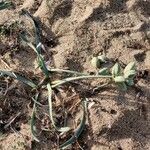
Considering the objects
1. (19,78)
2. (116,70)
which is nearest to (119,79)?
(116,70)

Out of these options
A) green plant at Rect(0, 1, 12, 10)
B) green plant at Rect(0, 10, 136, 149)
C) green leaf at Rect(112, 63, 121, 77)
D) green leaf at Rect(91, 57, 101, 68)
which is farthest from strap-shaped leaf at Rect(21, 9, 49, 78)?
green leaf at Rect(112, 63, 121, 77)

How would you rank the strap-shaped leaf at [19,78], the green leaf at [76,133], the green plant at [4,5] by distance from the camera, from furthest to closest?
the green plant at [4,5]
the strap-shaped leaf at [19,78]
the green leaf at [76,133]

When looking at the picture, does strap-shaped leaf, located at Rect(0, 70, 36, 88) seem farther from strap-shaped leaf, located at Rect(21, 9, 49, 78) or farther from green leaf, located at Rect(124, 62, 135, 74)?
green leaf, located at Rect(124, 62, 135, 74)

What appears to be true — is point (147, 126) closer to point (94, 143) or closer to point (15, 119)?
point (94, 143)

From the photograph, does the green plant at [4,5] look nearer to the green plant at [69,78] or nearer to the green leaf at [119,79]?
the green plant at [69,78]

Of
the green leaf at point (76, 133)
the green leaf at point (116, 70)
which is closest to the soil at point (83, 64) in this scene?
the green leaf at point (76, 133)

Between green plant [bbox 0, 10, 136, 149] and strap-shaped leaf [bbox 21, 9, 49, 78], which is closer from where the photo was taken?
green plant [bbox 0, 10, 136, 149]

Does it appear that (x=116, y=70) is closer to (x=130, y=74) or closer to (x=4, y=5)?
(x=130, y=74)

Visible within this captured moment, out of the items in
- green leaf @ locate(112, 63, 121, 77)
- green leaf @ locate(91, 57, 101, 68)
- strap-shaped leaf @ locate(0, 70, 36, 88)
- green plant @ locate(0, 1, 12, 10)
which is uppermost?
green plant @ locate(0, 1, 12, 10)

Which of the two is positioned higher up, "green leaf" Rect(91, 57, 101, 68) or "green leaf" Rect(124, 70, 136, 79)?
"green leaf" Rect(124, 70, 136, 79)
